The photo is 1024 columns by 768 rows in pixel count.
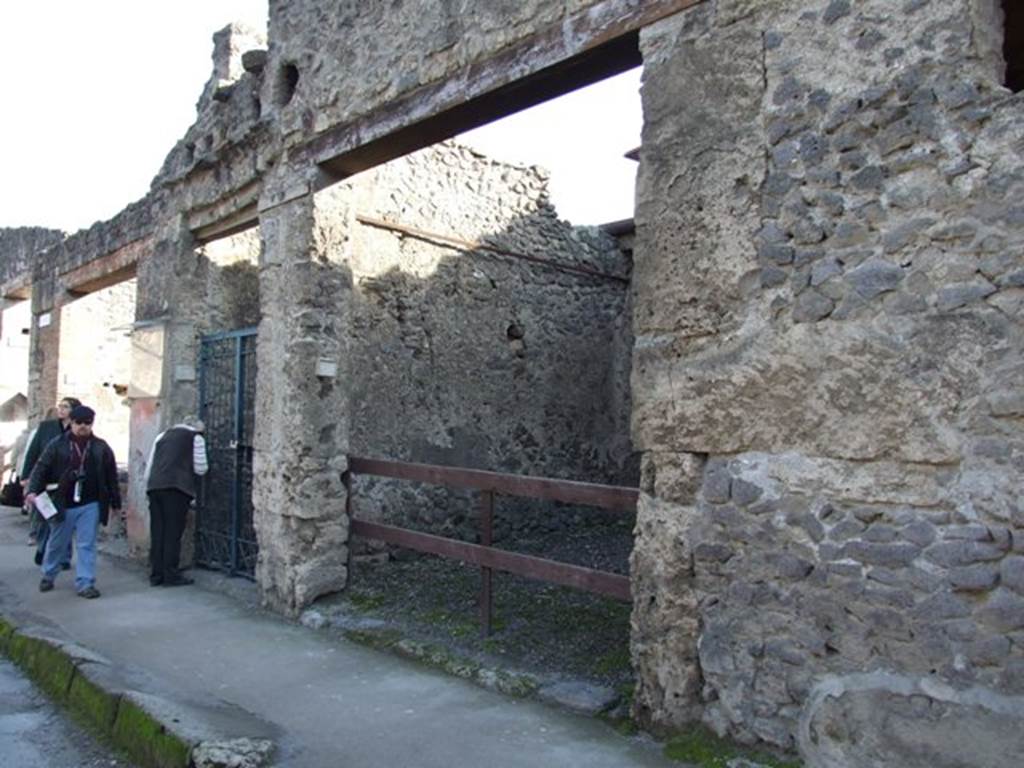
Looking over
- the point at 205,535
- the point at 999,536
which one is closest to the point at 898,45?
the point at 999,536

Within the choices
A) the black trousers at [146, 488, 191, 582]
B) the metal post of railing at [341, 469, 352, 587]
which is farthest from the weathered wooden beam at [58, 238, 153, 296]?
the metal post of railing at [341, 469, 352, 587]

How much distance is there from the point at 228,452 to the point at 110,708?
3217 millimetres

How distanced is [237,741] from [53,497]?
3.80 metres

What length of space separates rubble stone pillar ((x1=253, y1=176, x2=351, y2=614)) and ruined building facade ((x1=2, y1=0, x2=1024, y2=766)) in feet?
5.54

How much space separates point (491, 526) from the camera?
470 cm

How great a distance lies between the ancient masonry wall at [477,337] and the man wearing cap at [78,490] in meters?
1.93

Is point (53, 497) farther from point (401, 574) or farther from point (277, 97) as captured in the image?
point (277, 97)

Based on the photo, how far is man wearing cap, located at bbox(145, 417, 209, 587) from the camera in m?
6.66

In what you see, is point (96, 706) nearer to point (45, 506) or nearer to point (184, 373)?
point (45, 506)

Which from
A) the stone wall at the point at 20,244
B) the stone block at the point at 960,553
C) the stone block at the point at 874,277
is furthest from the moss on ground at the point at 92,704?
the stone wall at the point at 20,244

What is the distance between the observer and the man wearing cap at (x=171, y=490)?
6658mm

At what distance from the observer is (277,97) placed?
6070 millimetres

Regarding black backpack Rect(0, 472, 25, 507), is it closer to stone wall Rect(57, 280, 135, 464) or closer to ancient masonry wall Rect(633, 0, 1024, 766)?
stone wall Rect(57, 280, 135, 464)

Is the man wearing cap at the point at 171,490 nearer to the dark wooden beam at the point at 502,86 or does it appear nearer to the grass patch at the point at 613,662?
the dark wooden beam at the point at 502,86
